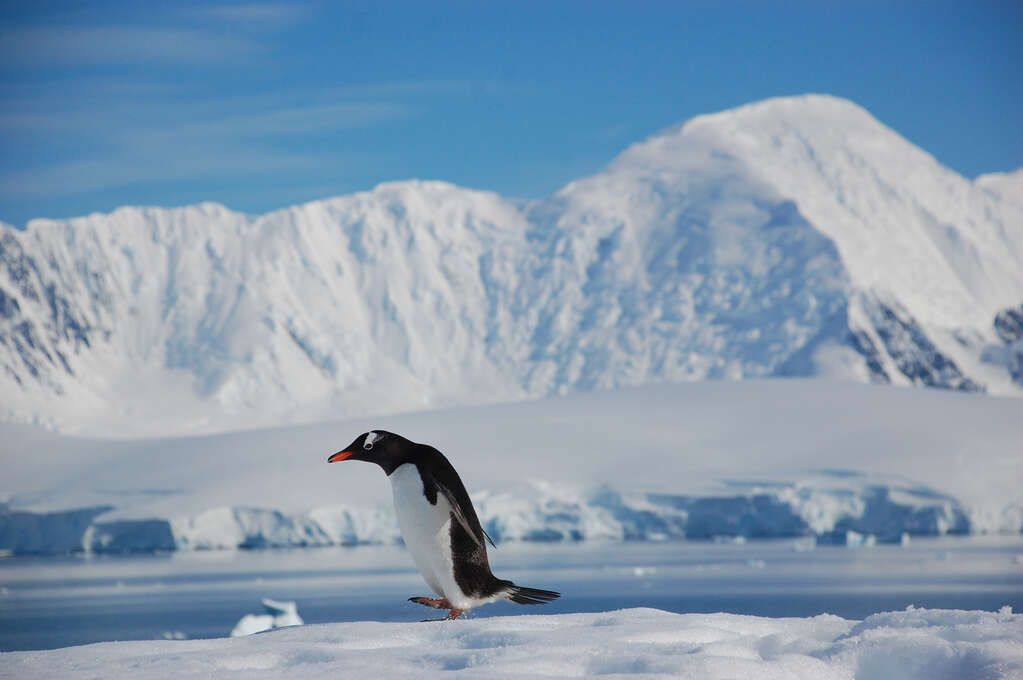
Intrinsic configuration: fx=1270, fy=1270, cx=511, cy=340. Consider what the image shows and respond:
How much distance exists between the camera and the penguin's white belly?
7.45m

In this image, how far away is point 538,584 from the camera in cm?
3347

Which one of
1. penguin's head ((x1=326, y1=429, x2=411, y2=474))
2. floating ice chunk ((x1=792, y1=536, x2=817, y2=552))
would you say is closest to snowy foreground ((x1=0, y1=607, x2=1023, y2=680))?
penguin's head ((x1=326, y1=429, x2=411, y2=474))

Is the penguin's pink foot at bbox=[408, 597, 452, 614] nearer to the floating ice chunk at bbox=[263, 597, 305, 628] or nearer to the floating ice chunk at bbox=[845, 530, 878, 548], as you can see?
the floating ice chunk at bbox=[263, 597, 305, 628]

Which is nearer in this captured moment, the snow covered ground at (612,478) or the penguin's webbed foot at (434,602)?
the penguin's webbed foot at (434,602)

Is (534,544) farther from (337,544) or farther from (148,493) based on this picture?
(148,493)

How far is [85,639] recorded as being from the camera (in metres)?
27.0

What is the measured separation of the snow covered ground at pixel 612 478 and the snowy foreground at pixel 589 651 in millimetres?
44812

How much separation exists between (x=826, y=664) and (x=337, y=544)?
5555 centimetres

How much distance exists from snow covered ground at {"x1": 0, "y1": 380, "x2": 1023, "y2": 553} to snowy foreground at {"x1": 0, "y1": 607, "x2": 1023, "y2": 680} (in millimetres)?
44812

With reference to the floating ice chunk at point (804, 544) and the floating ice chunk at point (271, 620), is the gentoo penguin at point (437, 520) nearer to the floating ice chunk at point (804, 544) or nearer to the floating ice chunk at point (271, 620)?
the floating ice chunk at point (271, 620)

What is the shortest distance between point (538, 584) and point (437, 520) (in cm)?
2660

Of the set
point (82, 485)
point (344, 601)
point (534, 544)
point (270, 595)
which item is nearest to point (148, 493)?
point (82, 485)

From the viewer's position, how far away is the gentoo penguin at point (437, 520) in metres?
7.46

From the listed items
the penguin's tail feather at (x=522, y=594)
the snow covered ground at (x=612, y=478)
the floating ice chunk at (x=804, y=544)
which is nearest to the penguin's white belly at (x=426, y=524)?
the penguin's tail feather at (x=522, y=594)
